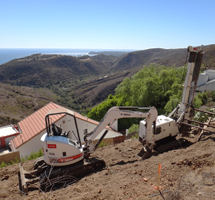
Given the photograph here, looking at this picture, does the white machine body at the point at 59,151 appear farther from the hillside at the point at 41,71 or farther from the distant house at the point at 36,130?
the hillside at the point at 41,71

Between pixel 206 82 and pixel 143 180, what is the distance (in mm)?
36168

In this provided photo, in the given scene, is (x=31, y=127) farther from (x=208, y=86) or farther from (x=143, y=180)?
(x=208, y=86)

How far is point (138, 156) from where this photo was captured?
1002 cm

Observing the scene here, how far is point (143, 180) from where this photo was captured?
683 centimetres

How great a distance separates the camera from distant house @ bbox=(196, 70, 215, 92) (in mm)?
35481

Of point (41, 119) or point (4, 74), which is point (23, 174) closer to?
point (41, 119)

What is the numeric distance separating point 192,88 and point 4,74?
4330 inches

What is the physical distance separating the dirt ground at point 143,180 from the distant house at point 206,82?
29.7m

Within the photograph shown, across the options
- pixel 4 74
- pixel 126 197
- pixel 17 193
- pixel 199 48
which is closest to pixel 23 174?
pixel 17 193

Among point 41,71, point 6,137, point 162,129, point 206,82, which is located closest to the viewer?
point 162,129

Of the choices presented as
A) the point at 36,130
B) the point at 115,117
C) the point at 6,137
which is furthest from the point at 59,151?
the point at 6,137

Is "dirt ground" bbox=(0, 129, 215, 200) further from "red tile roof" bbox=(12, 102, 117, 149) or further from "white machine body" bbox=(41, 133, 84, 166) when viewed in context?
"red tile roof" bbox=(12, 102, 117, 149)

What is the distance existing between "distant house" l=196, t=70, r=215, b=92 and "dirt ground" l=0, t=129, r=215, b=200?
1169 inches

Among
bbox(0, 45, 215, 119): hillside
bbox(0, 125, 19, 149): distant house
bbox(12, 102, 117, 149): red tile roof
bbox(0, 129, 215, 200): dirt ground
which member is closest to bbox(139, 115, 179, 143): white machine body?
bbox(0, 129, 215, 200): dirt ground
